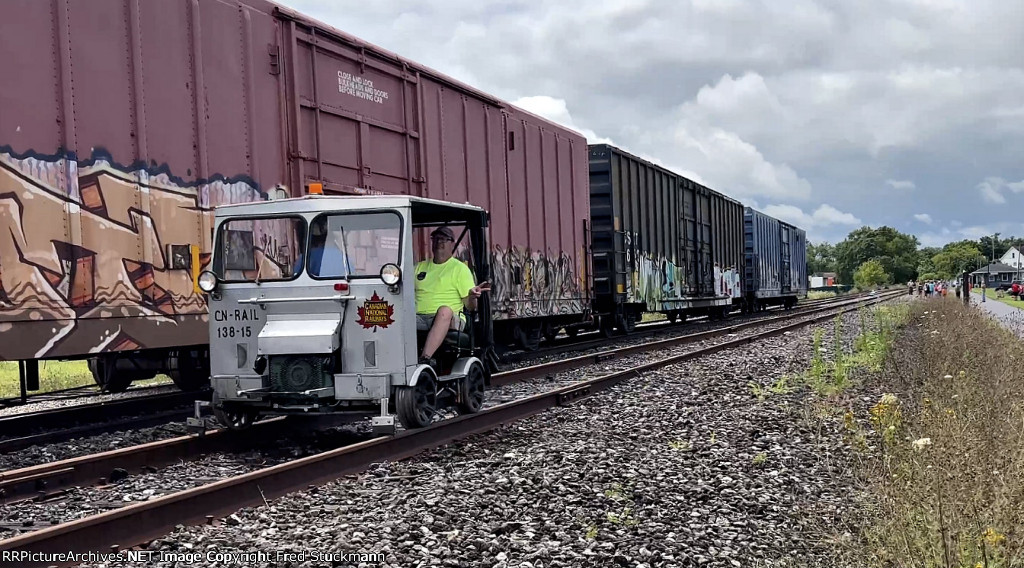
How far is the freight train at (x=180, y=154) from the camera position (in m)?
6.24

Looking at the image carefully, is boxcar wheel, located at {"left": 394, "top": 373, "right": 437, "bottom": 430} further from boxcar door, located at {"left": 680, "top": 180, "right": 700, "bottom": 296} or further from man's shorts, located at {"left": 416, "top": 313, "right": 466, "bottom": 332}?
boxcar door, located at {"left": 680, "top": 180, "right": 700, "bottom": 296}

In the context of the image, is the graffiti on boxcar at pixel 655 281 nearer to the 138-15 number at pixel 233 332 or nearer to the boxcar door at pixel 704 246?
the boxcar door at pixel 704 246

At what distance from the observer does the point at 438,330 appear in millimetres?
6605

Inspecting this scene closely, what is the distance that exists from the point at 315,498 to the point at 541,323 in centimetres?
961

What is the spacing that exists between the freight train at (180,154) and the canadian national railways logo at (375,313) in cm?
81

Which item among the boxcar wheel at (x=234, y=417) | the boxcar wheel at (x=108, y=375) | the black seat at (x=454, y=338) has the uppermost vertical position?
the black seat at (x=454, y=338)

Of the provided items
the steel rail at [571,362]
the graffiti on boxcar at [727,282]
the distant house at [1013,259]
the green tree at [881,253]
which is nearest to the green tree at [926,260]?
the green tree at [881,253]

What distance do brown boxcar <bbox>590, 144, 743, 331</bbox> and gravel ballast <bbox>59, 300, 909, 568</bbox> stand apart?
9.87 metres

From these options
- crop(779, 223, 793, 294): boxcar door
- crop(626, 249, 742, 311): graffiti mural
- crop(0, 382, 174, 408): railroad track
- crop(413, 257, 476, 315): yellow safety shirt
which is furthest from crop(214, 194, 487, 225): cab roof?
crop(779, 223, 793, 294): boxcar door

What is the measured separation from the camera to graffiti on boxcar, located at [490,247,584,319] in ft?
40.0

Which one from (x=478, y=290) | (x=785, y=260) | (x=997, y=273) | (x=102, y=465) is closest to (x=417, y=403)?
(x=478, y=290)

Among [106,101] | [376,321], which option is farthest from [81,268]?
[376,321]

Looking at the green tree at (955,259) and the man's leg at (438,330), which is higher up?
the green tree at (955,259)

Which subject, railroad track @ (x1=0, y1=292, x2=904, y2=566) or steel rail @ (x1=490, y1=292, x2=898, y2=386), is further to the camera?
steel rail @ (x1=490, y1=292, x2=898, y2=386)
